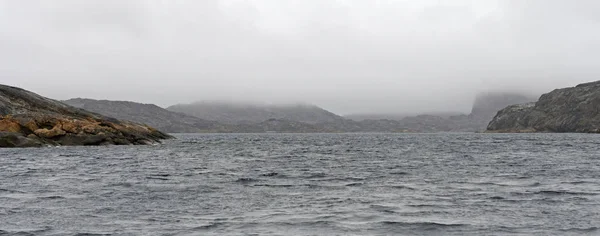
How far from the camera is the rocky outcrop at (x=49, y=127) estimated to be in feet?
272

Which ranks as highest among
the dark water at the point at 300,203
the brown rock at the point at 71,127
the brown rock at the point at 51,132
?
the brown rock at the point at 71,127

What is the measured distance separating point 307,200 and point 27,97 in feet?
332

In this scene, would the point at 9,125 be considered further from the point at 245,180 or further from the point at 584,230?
the point at 584,230

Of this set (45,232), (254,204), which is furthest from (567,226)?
(45,232)

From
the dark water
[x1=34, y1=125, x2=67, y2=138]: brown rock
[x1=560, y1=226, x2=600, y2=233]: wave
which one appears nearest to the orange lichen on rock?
[x1=34, y1=125, x2=67, y2=138]: brown rock

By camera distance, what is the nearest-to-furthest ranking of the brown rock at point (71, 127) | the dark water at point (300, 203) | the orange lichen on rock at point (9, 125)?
1. the dark water at point (300, 203)
2. the orange lichen on rock at point (9, 125)
3. the brown rock at point (71, 127)

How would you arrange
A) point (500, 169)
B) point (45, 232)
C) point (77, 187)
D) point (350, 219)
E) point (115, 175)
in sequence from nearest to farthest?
point (45, 232)
point (350, 219)
point (77, 187)
point (115, 175)
point (500, 169)

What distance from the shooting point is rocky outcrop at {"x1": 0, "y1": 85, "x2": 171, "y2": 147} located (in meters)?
82.8

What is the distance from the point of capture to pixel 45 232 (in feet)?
60.4

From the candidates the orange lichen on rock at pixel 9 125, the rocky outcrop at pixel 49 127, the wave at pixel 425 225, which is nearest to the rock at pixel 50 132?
the rocky outcrop at pixel 49 127

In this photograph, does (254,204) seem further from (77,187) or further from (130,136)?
(130,136)

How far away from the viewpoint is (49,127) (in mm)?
89500

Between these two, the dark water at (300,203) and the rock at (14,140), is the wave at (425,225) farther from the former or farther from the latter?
the rock at (14,140)

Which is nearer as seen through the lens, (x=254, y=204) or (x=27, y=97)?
(x=254, y=204)
